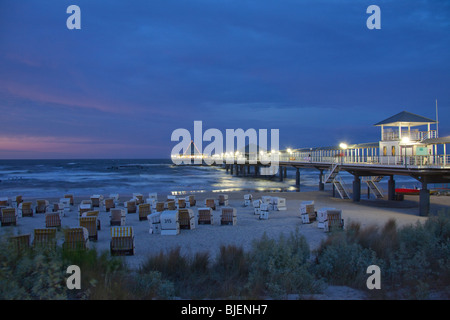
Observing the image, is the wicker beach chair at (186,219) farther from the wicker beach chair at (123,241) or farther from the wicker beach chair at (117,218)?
the wicker beach chair at (123,241)

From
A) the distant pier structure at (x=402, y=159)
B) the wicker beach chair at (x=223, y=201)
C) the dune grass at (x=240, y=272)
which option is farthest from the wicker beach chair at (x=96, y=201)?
the distant pier structure at (x=402, y=159)

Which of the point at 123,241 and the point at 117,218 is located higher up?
the point at 123,241

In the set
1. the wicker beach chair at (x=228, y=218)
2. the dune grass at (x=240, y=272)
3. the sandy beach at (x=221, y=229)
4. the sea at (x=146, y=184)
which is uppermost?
the dune grass at (x=240, y=272)

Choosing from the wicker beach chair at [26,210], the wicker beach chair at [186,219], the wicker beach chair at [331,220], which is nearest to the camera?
the wicker beach chair at [331,220]

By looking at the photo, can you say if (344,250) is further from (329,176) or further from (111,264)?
(329,176)

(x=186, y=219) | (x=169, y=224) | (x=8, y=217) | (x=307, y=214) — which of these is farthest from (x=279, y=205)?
(x=8, y=217)

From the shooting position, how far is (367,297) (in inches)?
197

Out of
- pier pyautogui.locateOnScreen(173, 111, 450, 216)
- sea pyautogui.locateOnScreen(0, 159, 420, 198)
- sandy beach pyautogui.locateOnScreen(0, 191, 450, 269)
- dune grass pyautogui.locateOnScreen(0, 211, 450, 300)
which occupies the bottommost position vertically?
sea pyautogui.locateOnScreen(0, 159, 420, 198)

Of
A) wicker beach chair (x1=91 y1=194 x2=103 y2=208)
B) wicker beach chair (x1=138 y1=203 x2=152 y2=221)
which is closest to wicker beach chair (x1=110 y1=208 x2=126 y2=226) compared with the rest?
wicker beach chair (x1=138 y1=203 x2=152 y2=221)

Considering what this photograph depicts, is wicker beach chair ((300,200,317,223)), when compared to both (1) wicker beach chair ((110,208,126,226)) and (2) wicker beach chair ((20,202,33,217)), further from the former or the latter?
(2) wicker beach chair ((20,202,33,217))

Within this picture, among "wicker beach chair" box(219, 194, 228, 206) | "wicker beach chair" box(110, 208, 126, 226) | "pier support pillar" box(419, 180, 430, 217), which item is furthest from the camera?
"wicker beach chair" box(219, 194, 228, 206)

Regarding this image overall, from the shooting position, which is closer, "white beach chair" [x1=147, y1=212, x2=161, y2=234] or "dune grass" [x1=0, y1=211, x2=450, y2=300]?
"dune grass" [x1=0, y1=211, x2=450, y2=300]

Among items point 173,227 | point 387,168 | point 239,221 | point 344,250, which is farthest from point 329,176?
point 344,250

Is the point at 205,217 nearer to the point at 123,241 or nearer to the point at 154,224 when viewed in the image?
the point at 154,224
